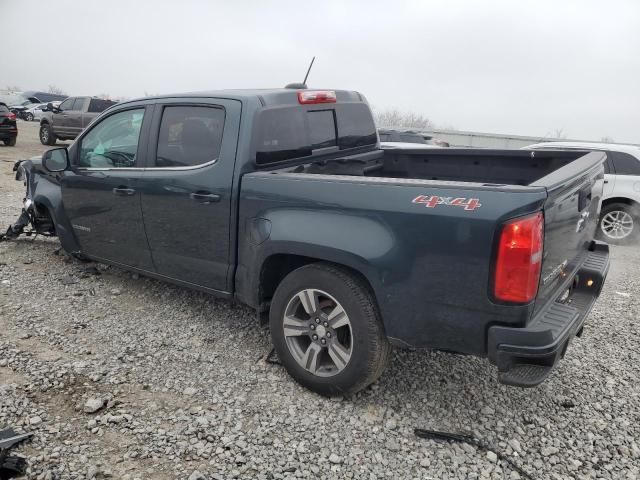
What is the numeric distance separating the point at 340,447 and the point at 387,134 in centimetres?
1260

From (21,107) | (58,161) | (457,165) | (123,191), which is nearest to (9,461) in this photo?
(123,191)

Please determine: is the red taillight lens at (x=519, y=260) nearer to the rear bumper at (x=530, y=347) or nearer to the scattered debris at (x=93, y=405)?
the rear bumper at (x=530, y=347)

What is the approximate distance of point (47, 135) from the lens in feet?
59.3

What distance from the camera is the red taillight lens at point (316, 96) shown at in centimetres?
367

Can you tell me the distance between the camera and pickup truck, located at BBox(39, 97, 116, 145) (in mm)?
17469

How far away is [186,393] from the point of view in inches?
123

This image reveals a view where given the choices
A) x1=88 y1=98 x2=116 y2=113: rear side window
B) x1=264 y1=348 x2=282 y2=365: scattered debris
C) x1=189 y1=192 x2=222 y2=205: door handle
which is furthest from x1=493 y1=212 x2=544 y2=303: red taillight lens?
x1=88 y1=98 x2=116 y2=113: rear side window

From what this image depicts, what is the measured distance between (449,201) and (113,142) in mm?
3119

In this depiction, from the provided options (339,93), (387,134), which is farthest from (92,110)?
(339,93)

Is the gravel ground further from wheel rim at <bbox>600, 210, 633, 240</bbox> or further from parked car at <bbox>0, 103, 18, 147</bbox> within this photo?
parked car at <bbox>0, 103, 18, 147</bbox>

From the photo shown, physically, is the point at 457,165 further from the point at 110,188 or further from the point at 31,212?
the point at 31,212

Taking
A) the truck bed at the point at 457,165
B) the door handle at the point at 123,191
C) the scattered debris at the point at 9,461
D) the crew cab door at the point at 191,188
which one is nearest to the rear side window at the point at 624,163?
the truck bed at the point at 457,165

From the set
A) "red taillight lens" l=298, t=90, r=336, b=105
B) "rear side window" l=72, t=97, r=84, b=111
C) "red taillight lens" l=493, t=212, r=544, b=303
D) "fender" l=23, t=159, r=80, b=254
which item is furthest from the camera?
"rear side window" l=72, t=97, r=84, b=111

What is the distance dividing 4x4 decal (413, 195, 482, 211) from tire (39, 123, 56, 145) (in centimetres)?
1885
